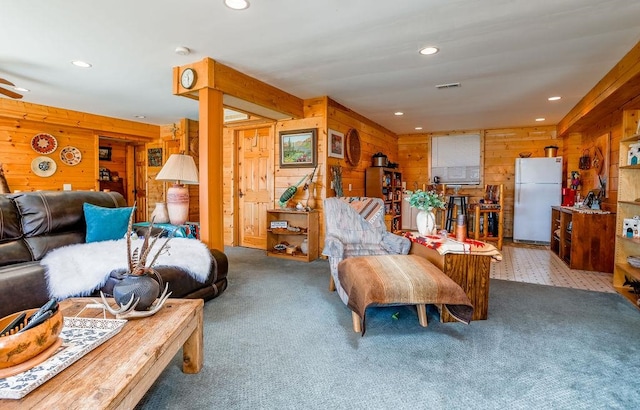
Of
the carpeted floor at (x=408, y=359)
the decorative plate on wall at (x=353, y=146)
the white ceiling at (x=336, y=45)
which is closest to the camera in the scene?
the carpeted floor at (x=408, y=359)

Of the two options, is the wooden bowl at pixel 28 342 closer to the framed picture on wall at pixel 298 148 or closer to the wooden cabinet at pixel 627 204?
the framed picture on wall at pixel 298 148

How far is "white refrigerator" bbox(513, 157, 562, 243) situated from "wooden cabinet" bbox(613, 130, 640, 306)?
276 cm

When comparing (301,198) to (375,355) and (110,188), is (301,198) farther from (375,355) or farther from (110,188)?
(110,188)

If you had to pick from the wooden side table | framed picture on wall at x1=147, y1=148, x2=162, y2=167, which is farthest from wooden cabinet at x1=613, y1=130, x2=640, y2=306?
framed picture on wall at x1=147, y1=148, x2=162, y2=167

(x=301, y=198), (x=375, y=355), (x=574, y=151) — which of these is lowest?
(x=375, y=355)

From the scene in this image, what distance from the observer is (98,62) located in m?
3.47

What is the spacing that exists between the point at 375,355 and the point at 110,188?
Result: 7.62 metres

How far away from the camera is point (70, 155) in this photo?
582 centimetres

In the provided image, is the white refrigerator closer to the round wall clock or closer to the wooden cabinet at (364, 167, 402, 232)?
the wooden cabinet at (364, 167, 402, 232)

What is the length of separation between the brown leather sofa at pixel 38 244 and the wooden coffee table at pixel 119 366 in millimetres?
752

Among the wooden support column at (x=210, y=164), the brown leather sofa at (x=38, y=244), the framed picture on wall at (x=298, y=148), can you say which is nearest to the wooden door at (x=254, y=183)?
the framed picture on wall at (x=298, y=148)

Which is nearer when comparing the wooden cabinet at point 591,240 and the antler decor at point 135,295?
the antler decor at point 135,295

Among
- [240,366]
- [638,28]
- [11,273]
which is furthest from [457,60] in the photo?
[11,273]

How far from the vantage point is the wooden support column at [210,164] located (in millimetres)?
3342
